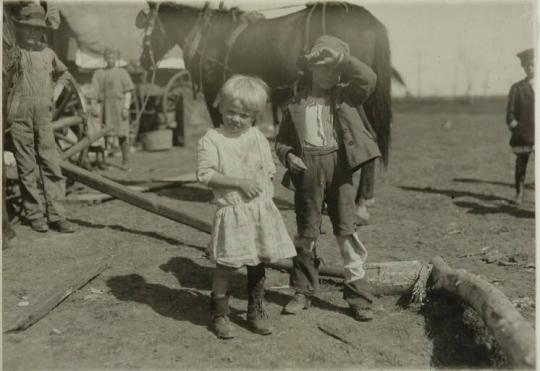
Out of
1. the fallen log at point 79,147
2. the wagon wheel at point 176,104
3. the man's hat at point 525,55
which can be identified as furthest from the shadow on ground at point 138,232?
the wagon wheel at point 176,104

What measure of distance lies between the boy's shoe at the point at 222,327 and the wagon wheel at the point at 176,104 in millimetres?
9889

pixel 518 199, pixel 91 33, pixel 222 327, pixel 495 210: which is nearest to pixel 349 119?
pixel 222 327

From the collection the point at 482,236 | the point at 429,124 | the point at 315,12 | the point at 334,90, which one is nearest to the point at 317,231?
the point at 334,90

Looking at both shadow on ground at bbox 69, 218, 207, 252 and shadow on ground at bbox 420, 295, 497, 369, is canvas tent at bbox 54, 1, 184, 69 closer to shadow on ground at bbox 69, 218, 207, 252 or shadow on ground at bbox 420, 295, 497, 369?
shadow on ground at bbox 69, 218, 207, 252

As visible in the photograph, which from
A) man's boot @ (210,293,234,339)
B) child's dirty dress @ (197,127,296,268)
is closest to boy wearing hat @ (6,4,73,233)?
child's dirty dress @ (197,127,296,268)

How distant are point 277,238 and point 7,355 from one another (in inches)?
59.2

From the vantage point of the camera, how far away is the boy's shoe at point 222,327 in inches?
126

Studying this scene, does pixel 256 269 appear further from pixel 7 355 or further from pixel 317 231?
pixel 7 355

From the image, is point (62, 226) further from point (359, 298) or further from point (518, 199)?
point (518, 199)

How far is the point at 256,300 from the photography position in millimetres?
3328

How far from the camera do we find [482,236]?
17.5ft

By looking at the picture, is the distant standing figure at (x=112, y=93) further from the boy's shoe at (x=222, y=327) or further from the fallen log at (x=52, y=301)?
the boy's shoe at (x=222, y=327)

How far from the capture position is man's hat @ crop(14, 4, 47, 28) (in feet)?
16.1

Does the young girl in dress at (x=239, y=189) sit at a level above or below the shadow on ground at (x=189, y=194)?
above
